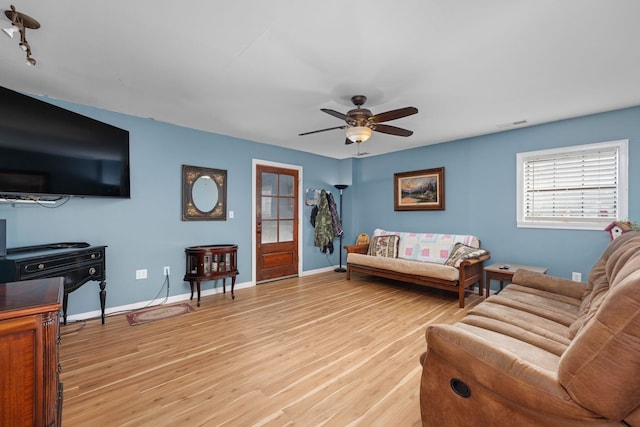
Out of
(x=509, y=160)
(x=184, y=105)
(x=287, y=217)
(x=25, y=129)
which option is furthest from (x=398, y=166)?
(x=25, y=129)

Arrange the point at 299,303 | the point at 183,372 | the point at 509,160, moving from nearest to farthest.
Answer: the point at 183,372 → the point at 299,303 → the point at 509,160

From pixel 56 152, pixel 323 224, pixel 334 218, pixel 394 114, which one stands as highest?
pixel 394 114

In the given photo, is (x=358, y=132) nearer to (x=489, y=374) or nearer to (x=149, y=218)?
(x=489, y=374)

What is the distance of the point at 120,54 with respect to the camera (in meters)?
2.09

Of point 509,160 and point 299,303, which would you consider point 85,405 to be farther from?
point 509,160

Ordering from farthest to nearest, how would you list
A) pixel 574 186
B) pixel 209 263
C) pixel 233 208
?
pixel 233 208, pixel 209 263, pixel 574 186

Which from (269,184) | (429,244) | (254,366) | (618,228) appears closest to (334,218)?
(269,184)

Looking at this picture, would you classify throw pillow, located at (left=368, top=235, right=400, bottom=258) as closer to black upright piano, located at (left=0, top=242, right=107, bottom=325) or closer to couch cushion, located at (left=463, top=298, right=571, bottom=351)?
couch cushion, located at (left=463, top=298, right=571, bottom=351)

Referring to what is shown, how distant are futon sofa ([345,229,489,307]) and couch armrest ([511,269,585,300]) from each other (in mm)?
911

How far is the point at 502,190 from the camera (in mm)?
4012

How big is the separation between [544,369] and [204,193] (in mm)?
3975

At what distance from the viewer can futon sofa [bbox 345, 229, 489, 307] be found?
3.62 metres

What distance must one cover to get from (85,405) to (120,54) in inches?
93.6

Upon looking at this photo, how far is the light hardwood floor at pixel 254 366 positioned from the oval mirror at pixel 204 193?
4.45 feet
